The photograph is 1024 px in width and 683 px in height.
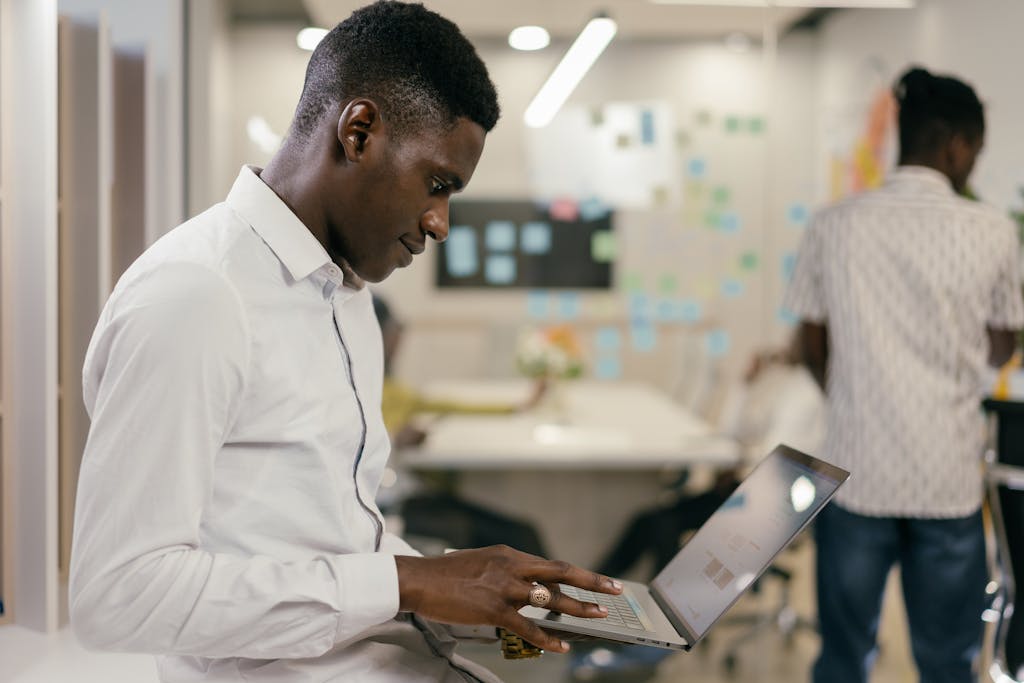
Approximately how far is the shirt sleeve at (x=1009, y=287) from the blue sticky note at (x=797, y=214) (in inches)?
80.9

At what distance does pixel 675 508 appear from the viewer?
361cm

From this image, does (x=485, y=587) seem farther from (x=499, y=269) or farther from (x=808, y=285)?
(x=499, y=269)

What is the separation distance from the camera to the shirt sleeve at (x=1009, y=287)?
7.02ft

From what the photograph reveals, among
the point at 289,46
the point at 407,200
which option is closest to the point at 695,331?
the point at 289,46

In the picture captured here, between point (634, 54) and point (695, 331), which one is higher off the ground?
point (634, 54)

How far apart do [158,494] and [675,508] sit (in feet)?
9.68

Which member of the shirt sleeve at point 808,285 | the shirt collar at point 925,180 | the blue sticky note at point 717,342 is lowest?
the blue sticky note at point 717,342

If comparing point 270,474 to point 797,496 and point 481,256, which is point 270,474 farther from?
point 481,256

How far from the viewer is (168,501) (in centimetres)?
84

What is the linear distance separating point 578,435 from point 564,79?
1452 mm

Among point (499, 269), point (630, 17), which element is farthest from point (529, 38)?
point (499, 269)

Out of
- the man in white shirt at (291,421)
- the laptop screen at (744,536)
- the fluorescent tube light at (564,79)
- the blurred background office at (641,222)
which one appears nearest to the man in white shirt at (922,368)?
the laptop screen at (744,536)

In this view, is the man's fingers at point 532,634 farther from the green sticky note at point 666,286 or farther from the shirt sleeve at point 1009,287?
the green sticky note at point 666,286

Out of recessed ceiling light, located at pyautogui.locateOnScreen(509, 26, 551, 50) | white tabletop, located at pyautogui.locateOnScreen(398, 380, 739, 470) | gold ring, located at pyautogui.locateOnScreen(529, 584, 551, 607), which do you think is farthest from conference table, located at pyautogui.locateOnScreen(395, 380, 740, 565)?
gold ring, located at pyautogui.locateOnScreen(529, 584, 551, 607)
